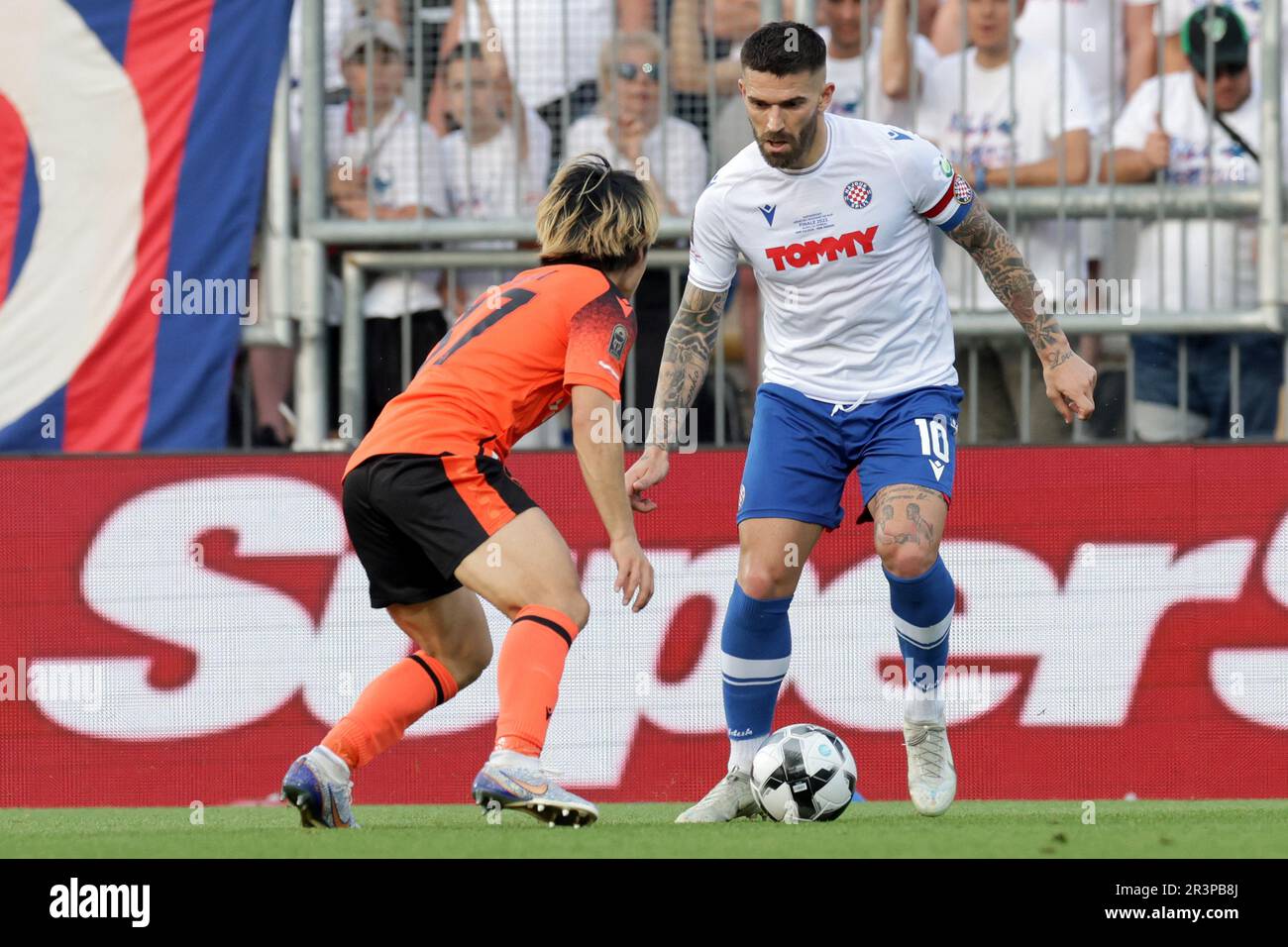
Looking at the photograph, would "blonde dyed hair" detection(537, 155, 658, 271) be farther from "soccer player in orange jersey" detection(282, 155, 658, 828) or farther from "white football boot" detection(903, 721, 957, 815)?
"white football boot" detection(903, 721, 957, 815)

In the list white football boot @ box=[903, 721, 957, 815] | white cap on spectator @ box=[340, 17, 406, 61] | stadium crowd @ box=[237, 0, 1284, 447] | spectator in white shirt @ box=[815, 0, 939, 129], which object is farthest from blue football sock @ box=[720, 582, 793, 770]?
white cap on spectator @ box=[340, 17, 406, 61]

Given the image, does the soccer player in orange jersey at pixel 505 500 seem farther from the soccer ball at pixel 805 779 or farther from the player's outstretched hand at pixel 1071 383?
the player's outstretched hand at pixel 1071 383

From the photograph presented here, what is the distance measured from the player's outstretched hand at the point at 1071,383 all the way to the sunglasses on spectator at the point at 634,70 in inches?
112

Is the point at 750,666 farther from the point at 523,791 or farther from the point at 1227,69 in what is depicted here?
the point at 1227,69

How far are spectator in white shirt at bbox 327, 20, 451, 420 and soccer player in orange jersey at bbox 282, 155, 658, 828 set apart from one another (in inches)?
107

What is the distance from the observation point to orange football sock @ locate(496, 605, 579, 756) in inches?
197

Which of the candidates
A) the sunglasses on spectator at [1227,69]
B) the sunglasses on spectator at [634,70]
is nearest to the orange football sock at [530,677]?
the sunglasses on spectator at [634,70]

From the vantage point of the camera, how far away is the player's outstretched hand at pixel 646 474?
5734mm

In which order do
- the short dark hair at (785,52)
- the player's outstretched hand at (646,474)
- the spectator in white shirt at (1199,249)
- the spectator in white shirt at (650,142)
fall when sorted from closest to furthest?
1. the short dark hair at (785,52)
2. the player's outstretched hand at (646,474)
3. the spectator in white shirt at (1199,249)
4. the spectator in white shirt at (650,142)

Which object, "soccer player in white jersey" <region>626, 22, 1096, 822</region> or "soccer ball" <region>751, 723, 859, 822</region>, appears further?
"soccer player in white jersey" <region>626, 22, 1096, 822</region>

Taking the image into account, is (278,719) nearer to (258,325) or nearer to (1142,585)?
(258,325)

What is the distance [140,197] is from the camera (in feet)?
26.6

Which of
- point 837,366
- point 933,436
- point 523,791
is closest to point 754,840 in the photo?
point 523,791

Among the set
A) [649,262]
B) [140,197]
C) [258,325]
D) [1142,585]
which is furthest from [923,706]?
[140,197]
